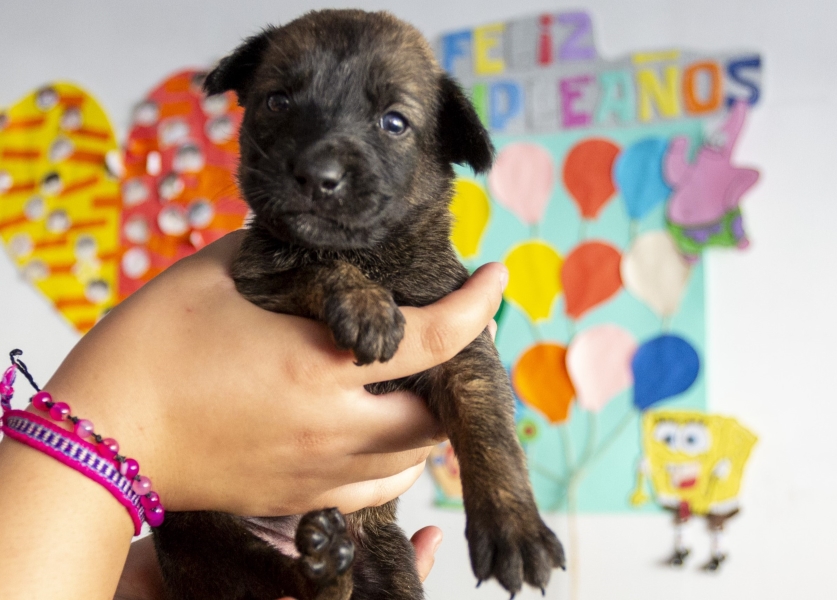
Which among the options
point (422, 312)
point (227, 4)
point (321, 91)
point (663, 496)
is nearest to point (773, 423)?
point (663, 496)

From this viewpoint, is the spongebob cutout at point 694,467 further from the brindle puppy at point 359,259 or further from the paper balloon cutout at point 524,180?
the brindle puppy at point 359,259

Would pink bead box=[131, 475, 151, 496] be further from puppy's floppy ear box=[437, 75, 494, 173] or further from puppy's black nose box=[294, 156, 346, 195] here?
puppy's floppy ear box=[437, 75, 494, 173]

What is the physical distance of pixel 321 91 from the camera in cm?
169

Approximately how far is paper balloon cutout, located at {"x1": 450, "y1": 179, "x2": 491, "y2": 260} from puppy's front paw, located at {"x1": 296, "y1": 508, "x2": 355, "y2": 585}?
2.83 m

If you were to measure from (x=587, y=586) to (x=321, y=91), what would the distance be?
11.0ft

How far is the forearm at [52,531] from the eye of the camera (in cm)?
138

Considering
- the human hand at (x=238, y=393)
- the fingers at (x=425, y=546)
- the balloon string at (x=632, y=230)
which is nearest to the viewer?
the human hand at (x=238, y=393)

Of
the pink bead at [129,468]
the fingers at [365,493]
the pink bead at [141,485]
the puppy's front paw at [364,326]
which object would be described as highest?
the puppy's front paw at [364,326]

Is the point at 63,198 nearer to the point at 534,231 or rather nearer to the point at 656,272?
the point at 534,231

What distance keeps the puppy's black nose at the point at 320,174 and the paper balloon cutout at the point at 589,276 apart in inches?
109

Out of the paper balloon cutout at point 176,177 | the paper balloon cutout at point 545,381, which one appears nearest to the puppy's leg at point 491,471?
the paper balloon cutout at point 545,381

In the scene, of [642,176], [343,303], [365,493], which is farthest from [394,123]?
[642,176]

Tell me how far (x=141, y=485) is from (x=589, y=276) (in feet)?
10.0

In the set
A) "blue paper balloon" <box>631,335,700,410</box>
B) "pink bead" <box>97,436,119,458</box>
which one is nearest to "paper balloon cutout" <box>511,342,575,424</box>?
"blue paper balloon" <box>631,335,700,410</box>
